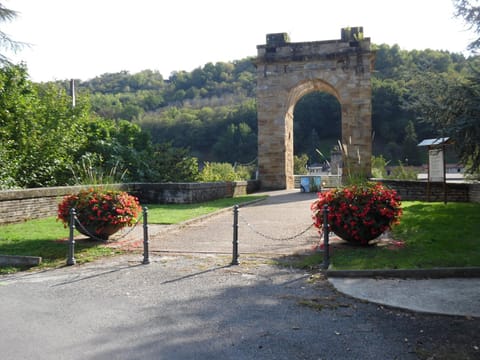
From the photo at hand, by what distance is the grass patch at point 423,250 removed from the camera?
6047mm

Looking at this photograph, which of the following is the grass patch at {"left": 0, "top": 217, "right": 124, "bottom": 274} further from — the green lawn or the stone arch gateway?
the stone arch gateway

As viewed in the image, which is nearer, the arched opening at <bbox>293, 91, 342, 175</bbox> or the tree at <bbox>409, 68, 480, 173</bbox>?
the tree at <bbox>409, 68, 480, 173</bbox>

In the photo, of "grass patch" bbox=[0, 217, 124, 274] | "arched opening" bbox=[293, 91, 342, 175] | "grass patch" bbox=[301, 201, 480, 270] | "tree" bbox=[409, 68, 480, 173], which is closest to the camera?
"grass patch" bbox=[301, 201, 480, 270]

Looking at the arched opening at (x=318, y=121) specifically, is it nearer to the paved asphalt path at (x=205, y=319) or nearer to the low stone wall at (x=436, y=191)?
the low stone wall at (x=436, y=191)

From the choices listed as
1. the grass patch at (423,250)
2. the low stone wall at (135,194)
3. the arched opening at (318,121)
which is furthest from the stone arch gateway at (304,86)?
the arched opening at (318,121)

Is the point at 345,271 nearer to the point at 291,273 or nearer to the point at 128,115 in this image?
the point at 291,273

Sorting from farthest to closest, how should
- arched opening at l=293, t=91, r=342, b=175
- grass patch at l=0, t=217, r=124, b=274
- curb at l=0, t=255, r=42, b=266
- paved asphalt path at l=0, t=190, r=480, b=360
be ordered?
arched opening at l=293, t=91, r=342, b=175
grass patch at l=0, t=217, r=124, b=274
curb at l=0, t=255, r=42, b=266
paved asphalt path at l=0, t=190, r=480, b=360

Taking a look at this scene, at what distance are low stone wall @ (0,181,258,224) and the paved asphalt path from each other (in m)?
3.32

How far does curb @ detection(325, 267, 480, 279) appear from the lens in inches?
222

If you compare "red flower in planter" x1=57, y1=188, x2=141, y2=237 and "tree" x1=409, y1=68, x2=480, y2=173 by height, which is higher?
"tree" x1=409, y1=68, x2=480, y2=173

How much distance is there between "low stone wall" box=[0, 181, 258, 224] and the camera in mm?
10328

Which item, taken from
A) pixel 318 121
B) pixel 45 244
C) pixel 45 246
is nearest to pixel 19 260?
pixel 45 246

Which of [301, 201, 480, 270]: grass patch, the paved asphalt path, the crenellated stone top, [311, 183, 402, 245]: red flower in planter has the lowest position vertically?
the paved asphalt path

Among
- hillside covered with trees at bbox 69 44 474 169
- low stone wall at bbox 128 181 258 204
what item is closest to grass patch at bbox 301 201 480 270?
low stone wall at bbox 128 181 258 204
